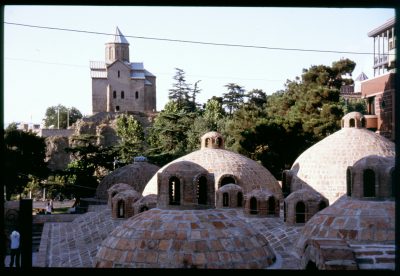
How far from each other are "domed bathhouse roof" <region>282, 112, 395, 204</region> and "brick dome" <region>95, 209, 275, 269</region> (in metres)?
8.86

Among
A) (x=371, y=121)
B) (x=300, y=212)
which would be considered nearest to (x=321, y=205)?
(x=300, y=212)

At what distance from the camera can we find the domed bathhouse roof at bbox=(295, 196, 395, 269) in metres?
8.63

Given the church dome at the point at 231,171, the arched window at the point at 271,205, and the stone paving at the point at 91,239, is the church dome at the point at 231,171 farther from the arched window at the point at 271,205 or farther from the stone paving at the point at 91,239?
the arched window at the point at 271,205

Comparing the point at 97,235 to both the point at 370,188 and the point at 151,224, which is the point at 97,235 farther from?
the point at 370,188

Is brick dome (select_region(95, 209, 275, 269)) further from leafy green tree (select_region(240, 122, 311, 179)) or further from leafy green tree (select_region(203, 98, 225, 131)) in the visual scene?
leafy green tree (select_region(203, 98, 225, 131))

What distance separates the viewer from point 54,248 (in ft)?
60.0

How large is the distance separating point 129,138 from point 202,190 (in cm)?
3291

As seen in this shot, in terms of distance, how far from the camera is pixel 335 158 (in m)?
20.3

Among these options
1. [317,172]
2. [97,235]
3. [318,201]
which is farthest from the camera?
[317,172]

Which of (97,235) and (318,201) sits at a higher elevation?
(318,201)

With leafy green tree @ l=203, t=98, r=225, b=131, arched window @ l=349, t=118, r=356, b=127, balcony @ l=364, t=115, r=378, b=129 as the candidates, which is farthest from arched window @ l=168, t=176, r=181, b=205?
leafy green tree @ l=203, t=98, r=225, b=131

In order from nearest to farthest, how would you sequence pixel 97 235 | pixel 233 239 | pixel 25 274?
pixel 25 274 → pixel 233 239 → pixel 97 235

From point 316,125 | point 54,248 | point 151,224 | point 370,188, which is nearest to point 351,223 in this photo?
point 370,188

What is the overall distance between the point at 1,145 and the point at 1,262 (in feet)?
3.49
